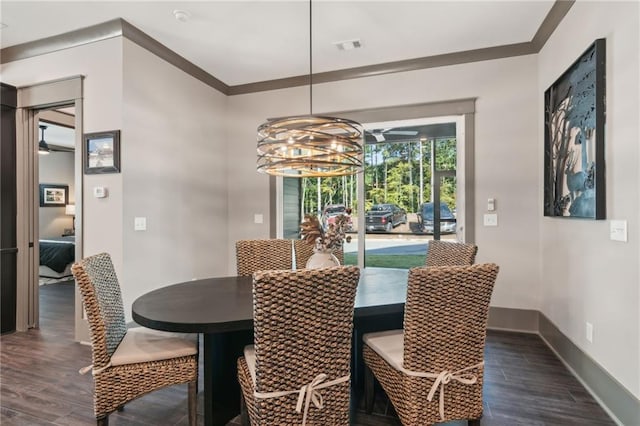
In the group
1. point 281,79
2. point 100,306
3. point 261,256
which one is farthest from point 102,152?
point 281,79

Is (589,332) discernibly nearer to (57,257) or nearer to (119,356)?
(119,356)

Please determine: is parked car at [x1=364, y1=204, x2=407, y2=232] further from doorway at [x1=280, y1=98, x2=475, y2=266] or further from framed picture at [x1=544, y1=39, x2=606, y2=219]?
framed picture at [x1=544, y1=39, x2=606, y2=219]

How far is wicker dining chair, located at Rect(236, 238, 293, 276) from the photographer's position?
2.84 m

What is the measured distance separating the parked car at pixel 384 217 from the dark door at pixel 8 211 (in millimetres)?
3740

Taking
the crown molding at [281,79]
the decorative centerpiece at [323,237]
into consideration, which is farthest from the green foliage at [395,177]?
the decorative centerpiece at [323,237]

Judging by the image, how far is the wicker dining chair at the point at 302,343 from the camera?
1.32 m

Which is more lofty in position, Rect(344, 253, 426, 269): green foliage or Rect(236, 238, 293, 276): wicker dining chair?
Rect(236, 238, 293, 276): wicker dining chair

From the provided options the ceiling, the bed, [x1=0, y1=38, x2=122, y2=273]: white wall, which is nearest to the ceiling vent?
the ceiling

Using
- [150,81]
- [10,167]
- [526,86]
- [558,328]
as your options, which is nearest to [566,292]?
[558,328]

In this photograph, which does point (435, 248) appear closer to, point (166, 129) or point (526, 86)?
point (526, 86)

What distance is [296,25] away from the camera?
3.09m

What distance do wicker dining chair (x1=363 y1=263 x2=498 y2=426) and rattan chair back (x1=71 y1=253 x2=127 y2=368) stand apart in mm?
1468

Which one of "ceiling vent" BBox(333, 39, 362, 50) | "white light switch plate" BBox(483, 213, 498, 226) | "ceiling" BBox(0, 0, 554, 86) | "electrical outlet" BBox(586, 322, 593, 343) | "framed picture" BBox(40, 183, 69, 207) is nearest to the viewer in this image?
"electrical outlet" BBox(586, 322, 593, 343)

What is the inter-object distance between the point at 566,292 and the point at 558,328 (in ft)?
1.22
